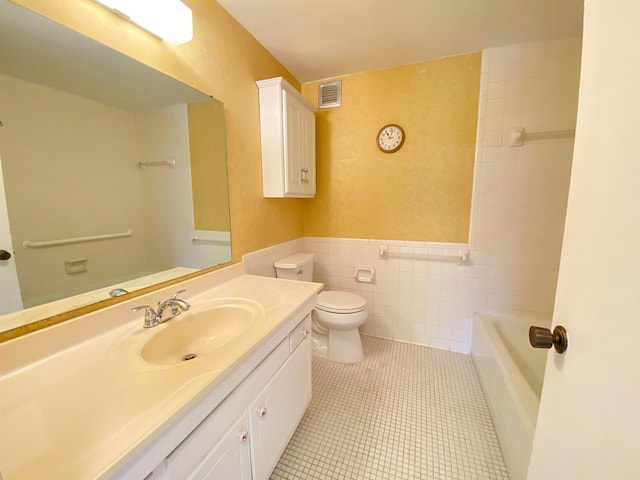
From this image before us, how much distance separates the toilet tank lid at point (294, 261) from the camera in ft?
6.38

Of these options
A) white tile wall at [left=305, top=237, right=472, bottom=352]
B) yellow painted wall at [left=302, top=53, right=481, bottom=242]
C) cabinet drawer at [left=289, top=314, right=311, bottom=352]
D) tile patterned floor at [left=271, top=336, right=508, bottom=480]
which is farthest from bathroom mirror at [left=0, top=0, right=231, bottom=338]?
white tile wall at [left=305, top=237, right=472, bottom=352]

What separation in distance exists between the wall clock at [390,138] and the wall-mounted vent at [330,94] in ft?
1.55

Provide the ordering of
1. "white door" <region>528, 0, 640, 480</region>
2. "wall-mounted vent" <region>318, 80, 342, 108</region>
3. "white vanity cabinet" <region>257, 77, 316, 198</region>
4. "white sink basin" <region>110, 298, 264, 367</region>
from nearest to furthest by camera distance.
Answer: "white door" <region>528, 0, 640, 480</region> < "white sink basin" <region>110, 298, 264, 367</region> < "white vanity cabinet" <region>257, 77, 316, 198</region> < "wall-mounted vent" <region>318, 80, 342, 108</region>

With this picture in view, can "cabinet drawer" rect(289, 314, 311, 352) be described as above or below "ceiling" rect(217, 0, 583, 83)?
below

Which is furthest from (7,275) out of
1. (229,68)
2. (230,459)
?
(229,68)

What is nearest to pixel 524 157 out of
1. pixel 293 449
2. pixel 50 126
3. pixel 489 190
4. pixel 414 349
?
pixel 489 190

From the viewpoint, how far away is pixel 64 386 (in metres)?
0.64

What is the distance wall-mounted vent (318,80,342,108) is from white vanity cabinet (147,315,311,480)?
72.5 inches

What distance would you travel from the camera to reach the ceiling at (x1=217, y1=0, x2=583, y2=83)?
4.60 feet

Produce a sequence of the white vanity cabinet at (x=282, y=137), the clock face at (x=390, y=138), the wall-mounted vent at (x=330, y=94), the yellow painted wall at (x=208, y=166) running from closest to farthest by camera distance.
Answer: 1. the yellow painted wall at (x=208, y=166)
2. the white vanity cabinet at (x=282, y=137)
3. the clock face at (x=390, y=138)
4. the wall-mounted vent at (x=330, y=94)

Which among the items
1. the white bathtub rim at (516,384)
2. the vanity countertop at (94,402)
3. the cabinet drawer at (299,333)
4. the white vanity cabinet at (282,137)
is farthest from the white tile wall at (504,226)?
the vanity countertop at (94,402)

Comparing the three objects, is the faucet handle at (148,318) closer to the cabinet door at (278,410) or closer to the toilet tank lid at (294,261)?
the cabinet door at (278,410)

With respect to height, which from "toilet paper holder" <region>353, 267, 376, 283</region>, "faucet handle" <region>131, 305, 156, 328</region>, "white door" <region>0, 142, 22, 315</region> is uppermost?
"white door" <region>0, 142, 22, 315</region>

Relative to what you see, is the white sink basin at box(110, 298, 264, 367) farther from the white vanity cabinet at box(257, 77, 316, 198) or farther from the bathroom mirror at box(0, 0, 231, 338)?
the white vanity cabinet at box(257, 77, 316, 198)
